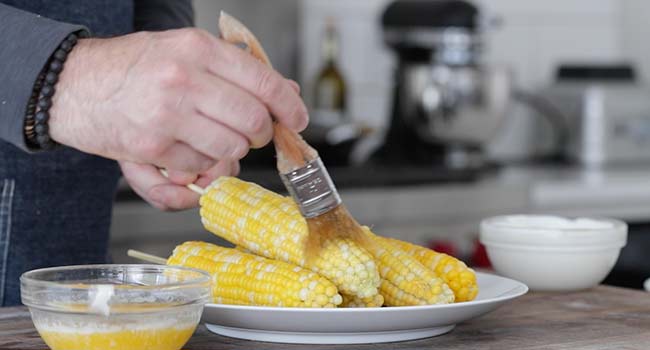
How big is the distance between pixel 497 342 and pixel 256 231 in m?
0.23

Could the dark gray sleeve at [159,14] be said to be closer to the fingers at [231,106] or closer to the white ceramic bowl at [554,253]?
the white ceramic bowl at [554,253]

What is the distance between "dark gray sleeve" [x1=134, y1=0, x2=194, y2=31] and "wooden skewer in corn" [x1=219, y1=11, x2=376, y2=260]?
61 centimetres

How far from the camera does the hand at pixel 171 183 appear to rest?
3.86ft

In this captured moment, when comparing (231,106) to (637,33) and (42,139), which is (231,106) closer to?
(42,139)

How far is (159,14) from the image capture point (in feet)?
4.88

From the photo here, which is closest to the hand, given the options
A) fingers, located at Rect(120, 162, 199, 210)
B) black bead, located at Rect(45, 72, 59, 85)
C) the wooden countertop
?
fingers, located at Rect(120, 162, 199, 210)

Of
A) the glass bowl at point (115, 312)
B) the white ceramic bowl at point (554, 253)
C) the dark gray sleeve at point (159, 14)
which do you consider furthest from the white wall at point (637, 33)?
the glass bowl at point (115, 312)

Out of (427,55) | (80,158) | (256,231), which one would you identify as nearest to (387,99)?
(427,55)

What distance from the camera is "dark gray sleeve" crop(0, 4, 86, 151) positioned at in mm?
857

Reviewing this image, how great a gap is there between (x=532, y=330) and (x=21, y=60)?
476mm

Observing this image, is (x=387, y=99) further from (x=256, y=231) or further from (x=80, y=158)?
(x=256, y=231)

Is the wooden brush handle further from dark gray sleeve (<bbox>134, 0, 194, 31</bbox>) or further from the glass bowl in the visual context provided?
dark gray sleeve (<bbox>134, 0, 194, 31</bbox>)

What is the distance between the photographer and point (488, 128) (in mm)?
2764

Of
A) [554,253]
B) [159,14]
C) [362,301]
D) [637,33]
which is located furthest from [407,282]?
[637,33]
